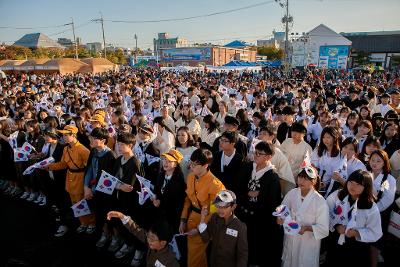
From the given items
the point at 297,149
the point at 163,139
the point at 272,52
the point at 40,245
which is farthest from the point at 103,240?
the point at 272,52

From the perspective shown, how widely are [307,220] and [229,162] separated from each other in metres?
1.42

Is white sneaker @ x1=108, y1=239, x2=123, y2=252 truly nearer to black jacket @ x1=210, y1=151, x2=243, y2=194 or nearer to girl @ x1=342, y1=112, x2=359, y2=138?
black jacket @ x1=210, y1=151, x2=243, y2=194

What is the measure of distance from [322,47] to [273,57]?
3725cm

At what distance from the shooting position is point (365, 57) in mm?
51156

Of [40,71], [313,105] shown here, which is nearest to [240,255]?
[313,105]

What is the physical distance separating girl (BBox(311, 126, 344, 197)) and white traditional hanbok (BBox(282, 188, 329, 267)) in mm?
1082

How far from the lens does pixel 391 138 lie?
5.44 metres

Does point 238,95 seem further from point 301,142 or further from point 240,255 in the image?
point 240,255

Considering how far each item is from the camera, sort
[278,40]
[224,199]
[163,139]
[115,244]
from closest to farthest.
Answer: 1. [224,199]
2. [115,244]
3. [163,139]
4. [278,40]

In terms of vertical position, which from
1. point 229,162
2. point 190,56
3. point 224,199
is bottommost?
point 229,162

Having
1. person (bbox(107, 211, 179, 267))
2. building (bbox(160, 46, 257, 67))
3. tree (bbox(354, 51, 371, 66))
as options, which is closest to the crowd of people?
person (bbox(107, 211, 179, 267))

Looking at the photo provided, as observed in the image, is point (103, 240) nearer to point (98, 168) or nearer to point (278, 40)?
point (98, 168)

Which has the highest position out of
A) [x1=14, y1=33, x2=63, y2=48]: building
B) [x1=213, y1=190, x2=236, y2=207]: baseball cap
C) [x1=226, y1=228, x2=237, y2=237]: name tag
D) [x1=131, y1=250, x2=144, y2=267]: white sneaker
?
[x1=14, y1=33, x2=63, y2=48]: building

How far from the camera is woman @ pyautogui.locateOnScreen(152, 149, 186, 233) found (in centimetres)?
381
